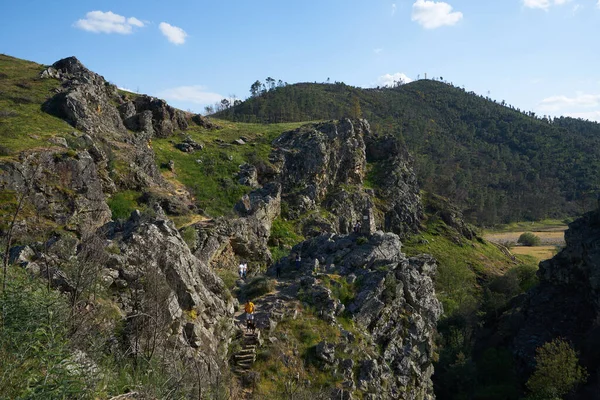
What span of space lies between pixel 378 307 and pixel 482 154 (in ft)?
536

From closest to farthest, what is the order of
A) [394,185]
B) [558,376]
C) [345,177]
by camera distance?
[558,376]
[345,177]
[394,185]

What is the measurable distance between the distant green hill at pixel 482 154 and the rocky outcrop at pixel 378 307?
263ft

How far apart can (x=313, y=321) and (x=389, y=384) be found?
15.0 ft

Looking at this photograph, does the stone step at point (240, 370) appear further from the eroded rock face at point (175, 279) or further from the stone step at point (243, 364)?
the eroded rock face at point (175, 279)

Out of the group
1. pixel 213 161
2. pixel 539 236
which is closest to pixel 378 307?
pixel 213 161

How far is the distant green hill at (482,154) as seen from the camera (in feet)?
379

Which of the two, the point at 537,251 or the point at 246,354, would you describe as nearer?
the point at 246,354

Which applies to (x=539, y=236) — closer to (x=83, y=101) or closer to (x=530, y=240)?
(x=530, y=240)

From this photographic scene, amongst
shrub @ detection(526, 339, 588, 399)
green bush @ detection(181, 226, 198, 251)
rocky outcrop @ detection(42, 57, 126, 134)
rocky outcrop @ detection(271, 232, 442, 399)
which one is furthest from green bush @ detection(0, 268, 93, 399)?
rocky outcrop @ detection(42, 57, 126, 134)

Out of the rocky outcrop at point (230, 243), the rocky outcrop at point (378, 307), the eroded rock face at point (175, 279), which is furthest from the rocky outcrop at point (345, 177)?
the eroded rock face at point (175, 279)

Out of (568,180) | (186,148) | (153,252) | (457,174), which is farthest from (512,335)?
(568,180)

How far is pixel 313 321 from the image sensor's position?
1900cm

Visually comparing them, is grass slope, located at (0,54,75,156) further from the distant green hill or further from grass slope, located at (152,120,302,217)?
the distant green hill

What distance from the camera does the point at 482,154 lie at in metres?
164
